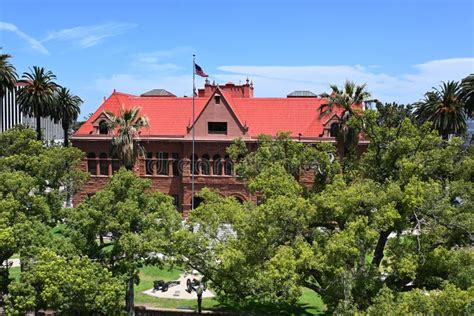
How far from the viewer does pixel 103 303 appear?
76.9ft

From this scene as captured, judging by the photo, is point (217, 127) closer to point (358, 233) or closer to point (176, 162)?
point (176, 162)

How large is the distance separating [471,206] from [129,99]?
137 ft

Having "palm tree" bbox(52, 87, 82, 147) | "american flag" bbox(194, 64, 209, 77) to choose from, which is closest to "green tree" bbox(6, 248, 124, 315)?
"american flag" bbox(194, 64, 209, 77)

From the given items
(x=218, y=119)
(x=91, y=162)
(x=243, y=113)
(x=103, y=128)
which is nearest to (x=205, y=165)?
(x=218, y=119)

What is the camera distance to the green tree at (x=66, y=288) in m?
23.0

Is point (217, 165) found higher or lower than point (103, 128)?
lower

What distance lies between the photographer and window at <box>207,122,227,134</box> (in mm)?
53531

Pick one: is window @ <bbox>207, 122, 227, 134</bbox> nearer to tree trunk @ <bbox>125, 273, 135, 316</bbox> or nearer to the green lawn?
the green lawn

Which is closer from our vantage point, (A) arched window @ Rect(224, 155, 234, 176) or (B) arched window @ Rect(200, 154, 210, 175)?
(A) arched window @ Rect(224, 155, 234, 176)

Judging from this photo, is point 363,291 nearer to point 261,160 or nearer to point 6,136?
point 261,160

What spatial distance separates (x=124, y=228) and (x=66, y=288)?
3.47m

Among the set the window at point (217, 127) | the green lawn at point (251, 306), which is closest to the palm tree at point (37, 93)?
the window at point (217, 127)

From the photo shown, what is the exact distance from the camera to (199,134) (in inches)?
2104

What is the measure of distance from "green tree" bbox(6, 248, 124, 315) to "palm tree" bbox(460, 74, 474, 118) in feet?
113
